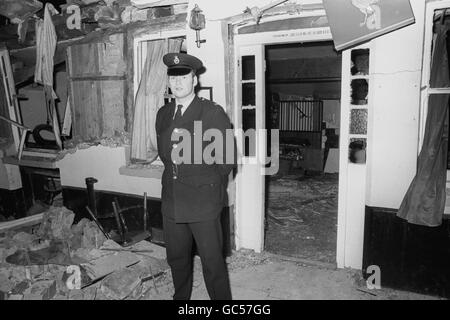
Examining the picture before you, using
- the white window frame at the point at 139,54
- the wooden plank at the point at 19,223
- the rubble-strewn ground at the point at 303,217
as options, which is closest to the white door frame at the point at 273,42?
the rubble-strewn ground at the point at 303,217

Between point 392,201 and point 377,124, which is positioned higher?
point 377,124

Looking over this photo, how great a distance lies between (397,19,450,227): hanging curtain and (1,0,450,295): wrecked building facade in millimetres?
116

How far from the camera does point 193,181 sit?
3.17 m

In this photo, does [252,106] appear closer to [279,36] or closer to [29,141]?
[279,36]

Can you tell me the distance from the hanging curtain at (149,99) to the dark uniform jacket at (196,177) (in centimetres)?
190

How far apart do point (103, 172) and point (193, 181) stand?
3.10 meters

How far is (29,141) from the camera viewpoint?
776 cm

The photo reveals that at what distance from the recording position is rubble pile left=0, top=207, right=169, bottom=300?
3.90m

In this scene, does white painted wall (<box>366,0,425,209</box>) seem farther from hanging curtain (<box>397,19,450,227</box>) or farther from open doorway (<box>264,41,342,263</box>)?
open doorway (<box>264,41,342,263</box>)

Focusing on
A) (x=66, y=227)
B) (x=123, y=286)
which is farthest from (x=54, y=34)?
(x=123, y=286)

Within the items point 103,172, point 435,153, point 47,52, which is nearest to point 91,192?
point 103,172

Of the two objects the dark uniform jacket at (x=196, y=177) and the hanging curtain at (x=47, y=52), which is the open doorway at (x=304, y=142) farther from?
the hanging curtain at (x=47, y=52)

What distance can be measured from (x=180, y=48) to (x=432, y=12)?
310 centimetres

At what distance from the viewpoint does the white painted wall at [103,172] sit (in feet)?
17.4
